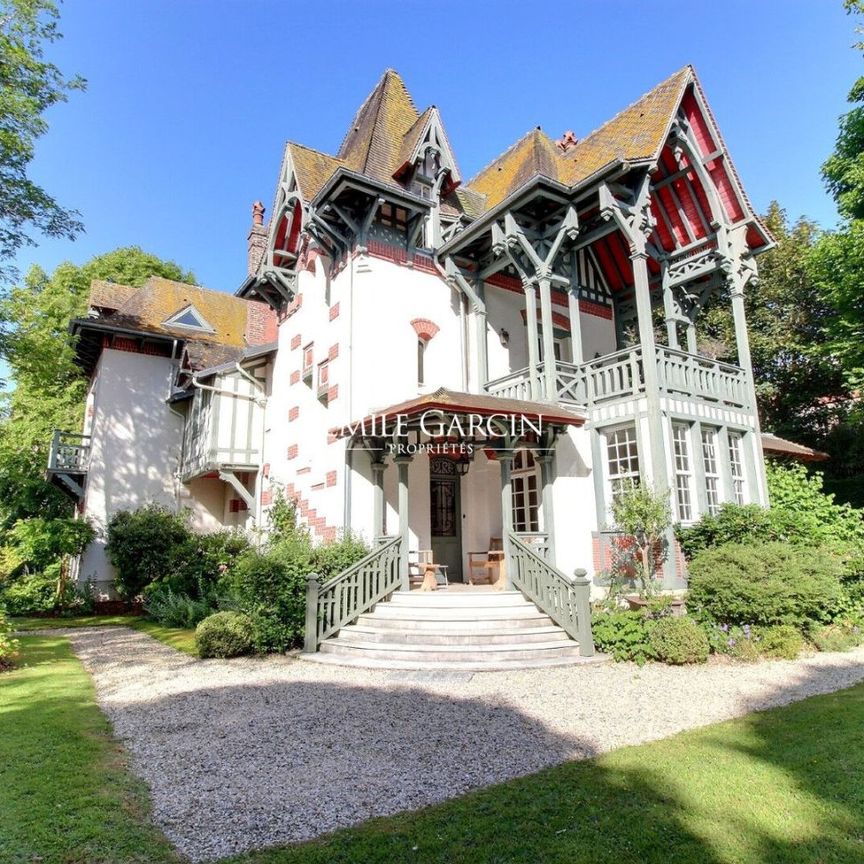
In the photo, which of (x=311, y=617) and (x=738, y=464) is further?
(x=738, y=464)

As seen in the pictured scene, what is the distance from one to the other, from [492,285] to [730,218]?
631 cm

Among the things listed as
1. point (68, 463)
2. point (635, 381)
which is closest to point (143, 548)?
point (68, 463)

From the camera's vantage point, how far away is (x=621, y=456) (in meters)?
12.6

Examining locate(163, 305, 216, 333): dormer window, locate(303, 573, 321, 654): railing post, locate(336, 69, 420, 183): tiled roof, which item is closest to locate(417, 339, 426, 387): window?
locate(336, 69, 420, 183): tiled roof

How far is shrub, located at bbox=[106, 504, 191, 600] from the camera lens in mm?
17109

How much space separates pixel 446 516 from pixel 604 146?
9.92 m

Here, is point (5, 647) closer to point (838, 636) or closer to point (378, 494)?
point (378, 494)

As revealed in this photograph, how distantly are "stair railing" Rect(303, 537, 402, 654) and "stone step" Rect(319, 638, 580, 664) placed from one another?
2.36 ft

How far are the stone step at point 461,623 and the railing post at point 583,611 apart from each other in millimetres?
686

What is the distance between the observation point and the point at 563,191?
1295 cm

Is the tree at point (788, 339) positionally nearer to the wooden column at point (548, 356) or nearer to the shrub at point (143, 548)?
the wooden column at point (548, 356)

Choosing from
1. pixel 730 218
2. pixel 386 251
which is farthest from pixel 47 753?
pixel 730 218

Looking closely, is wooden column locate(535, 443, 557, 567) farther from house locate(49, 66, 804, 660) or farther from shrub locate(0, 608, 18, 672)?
shrub locate(0, 608, 18, 672)

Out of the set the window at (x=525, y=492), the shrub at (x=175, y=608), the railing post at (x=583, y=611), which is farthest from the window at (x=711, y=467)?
the shrub at (x=175, y=608)
